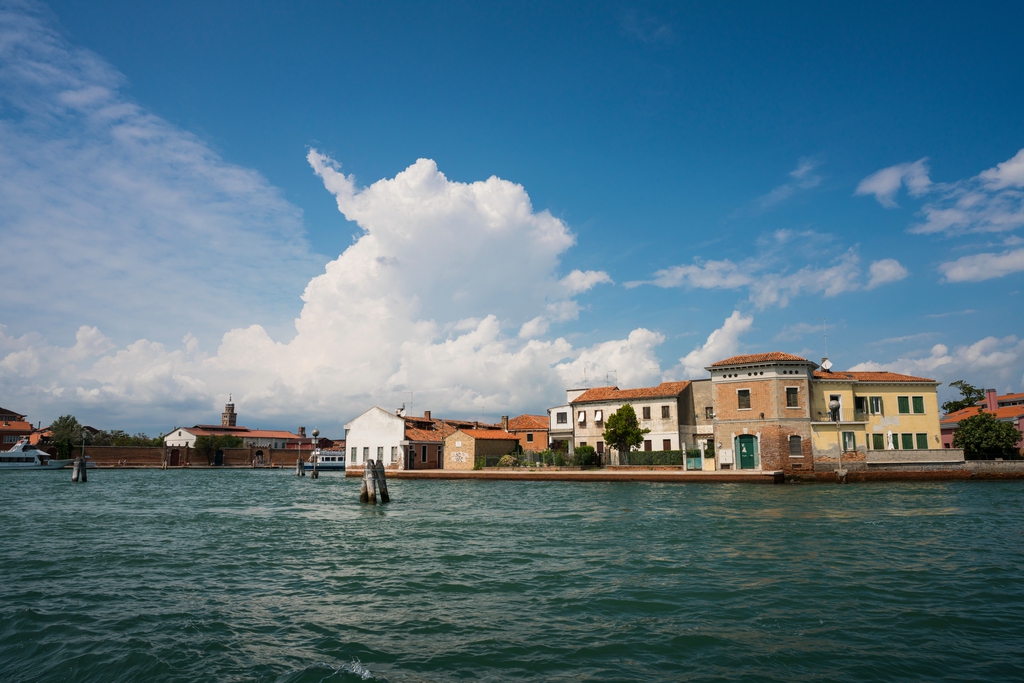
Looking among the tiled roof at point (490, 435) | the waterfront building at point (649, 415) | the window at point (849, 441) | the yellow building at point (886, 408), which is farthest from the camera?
the tiled roof at point (490, 435)

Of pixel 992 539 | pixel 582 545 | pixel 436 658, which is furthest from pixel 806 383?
pixel 436 658

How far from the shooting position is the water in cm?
724

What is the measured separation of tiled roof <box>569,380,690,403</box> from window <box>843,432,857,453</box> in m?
12.4

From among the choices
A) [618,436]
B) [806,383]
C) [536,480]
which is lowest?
[536,480]

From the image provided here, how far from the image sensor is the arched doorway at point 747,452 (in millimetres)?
38125

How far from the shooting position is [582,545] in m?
15.2

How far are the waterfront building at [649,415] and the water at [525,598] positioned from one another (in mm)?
26532

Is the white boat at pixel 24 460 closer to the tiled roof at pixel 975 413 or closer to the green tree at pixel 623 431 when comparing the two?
the green tree at pixel 623 431

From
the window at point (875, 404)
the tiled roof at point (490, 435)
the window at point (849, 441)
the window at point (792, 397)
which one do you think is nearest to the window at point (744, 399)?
the window at point (792, 397)

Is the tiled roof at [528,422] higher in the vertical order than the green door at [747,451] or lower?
higher

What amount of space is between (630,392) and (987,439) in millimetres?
23335

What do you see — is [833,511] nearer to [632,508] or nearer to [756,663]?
[632,508]

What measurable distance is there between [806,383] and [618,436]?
13.9 m

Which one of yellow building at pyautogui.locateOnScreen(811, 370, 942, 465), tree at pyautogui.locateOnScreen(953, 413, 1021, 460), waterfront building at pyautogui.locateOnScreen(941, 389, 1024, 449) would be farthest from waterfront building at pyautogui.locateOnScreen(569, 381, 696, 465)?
waterfront building at pyautogui.locateOnScreen(941, 389, 1024, 449)
